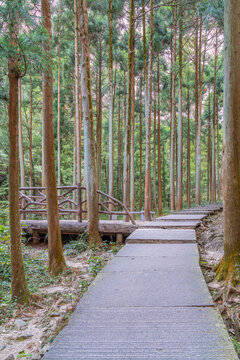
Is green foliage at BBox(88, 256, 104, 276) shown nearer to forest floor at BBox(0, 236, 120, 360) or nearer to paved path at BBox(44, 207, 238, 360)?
forest floor at BBox(0, 236, 120, 360)

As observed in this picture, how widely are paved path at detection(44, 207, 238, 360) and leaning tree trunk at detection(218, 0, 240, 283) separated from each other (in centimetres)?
63

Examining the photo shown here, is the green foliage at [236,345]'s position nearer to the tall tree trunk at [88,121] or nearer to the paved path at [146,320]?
the paved path at [146,320]

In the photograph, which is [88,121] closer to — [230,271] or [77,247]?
[77,247]

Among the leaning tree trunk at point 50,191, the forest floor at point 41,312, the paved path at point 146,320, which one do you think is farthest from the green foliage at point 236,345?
the leaning tree trunk at point 50,191

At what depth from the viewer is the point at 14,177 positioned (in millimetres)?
3328

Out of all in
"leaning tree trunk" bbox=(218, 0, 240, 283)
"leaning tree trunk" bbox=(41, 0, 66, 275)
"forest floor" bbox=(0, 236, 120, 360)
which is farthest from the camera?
"leaning tree trunk" bbox=(41, 0, 66, 275)

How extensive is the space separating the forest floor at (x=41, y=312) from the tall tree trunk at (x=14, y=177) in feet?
0.81

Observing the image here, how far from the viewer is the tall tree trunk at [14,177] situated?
3.19 meters

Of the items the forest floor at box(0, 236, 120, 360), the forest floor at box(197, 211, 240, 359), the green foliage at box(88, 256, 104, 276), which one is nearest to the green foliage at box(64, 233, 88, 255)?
the forest floor at box(0, 236, 120, 360)

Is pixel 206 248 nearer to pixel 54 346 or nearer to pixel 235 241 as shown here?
pixel 235 241

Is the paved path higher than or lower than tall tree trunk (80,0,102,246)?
lower

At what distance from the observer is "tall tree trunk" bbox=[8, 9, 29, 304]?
319 cm

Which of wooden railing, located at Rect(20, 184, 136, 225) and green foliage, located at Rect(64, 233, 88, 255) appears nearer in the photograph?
green foliage, located at Rect(64, 233, 88, 255)

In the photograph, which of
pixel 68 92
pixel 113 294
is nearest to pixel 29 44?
pixel 113 294
